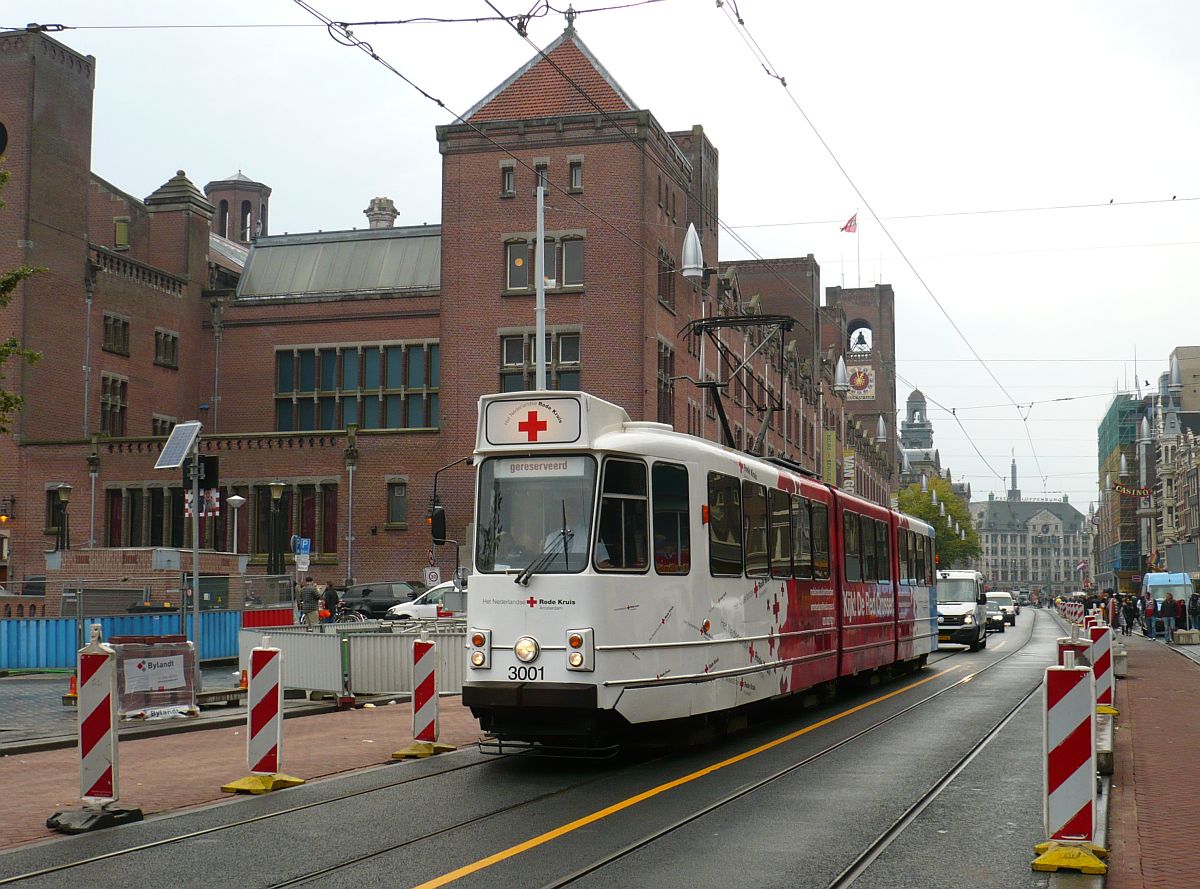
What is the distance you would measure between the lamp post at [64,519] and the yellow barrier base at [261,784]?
38761 mm

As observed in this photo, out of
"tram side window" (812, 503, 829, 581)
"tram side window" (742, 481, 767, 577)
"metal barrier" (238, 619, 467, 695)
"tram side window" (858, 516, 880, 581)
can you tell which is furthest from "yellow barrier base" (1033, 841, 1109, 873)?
"tram side window" (858, 516, 880, 581)

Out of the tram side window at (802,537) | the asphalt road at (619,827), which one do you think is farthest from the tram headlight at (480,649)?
the tram side window at (802,537)

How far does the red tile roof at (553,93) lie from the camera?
49438 mm

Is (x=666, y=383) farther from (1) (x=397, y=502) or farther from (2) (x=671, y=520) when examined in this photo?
(2) (x=671, y=520)

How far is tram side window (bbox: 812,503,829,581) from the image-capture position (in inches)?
725

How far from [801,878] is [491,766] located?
17.5 feet

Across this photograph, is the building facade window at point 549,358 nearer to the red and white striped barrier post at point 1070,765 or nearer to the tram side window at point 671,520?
the tram side window at point 671,520

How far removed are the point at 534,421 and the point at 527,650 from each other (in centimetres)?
208

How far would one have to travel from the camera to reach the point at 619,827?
376 inches

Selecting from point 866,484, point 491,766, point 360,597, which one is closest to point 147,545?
point 360,597

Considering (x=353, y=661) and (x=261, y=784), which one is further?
(x=353, y=661)

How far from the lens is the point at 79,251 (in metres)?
50.8

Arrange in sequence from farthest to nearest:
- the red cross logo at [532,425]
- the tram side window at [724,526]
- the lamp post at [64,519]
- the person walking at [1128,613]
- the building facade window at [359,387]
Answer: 1. the person walking at [1128,613]
2. the building facade window at [359,387]
3. the lamp post at [64,519]
4. the tram side window at [724,526]
5. the red cross logo at [532,425]

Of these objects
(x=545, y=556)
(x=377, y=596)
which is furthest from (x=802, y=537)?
(x=377, y=596)
